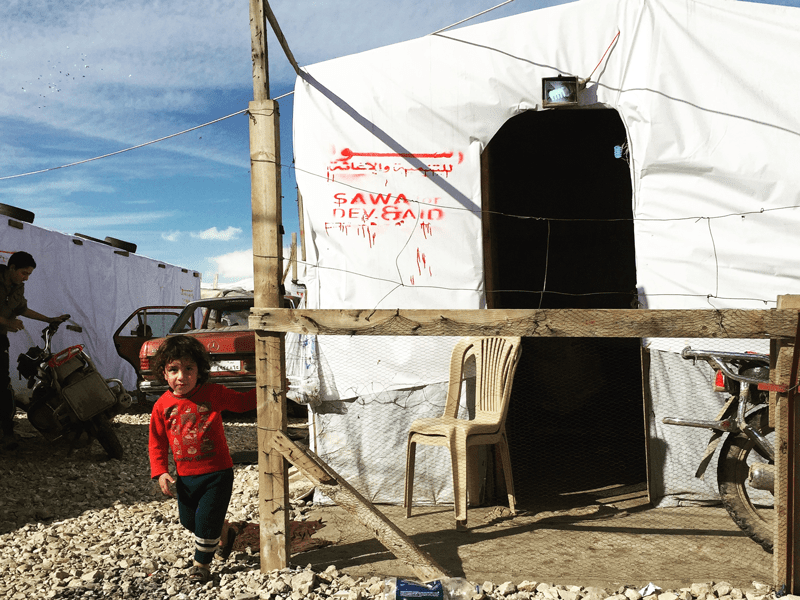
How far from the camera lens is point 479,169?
4.61m

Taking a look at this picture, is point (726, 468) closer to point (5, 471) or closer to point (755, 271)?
point (755, 271)

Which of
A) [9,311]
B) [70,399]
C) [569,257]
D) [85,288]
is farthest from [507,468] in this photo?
[85,288]

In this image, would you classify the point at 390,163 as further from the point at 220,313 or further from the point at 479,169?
the point at 220,313

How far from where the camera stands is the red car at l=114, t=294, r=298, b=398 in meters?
7.41

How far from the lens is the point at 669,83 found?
14.4 feet

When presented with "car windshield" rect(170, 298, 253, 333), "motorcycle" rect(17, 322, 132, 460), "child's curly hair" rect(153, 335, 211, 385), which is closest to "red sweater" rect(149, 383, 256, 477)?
"child's curly hair" rect(153, 335, 211, 385)

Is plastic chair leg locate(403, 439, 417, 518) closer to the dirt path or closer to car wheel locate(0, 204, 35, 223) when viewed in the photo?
the dirt path

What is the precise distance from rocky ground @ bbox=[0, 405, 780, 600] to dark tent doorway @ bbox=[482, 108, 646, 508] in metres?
3.35

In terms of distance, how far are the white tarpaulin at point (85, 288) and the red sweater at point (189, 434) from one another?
607 cm

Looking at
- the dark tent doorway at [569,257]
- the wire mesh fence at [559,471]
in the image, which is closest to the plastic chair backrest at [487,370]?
the wire mesh fence at [559,471]

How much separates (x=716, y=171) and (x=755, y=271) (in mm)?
683

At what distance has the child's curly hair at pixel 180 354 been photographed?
3221 millimetres

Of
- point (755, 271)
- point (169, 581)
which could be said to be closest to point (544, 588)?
point (169, 581)

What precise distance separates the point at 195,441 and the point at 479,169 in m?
2.58
